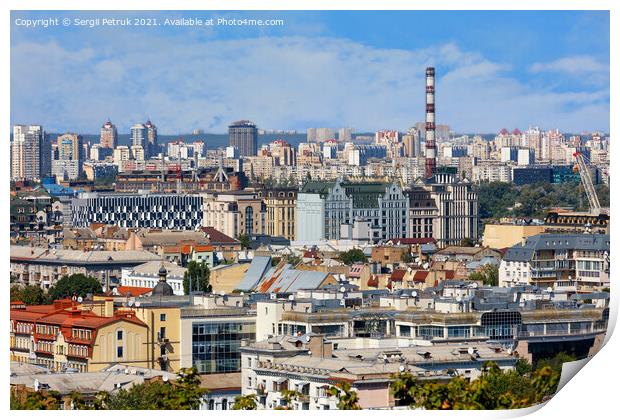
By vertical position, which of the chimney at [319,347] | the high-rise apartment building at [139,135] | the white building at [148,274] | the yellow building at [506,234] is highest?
the high-rise apartment building at [139,135]

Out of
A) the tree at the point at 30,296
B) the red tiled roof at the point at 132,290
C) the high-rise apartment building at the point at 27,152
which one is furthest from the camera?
the high-rise apartment building at the point at 27,152

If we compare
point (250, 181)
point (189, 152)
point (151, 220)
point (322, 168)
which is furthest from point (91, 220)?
point (189, 152)

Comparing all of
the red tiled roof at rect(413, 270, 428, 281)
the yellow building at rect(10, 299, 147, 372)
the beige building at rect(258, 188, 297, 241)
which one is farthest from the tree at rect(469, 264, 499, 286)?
the beige building at rect(258, 188, 297, 241)

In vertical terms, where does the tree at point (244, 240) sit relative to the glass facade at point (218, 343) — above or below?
above

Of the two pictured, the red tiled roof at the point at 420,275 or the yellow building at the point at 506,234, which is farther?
the yellow building at the point at 506,234

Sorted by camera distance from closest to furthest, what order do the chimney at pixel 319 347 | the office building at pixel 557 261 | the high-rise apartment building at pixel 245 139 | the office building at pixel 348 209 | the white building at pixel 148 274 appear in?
the chimney at pixel 319 347
the office building at pixel 557 261
the white building at pixel 148 274
the office building at pixel 348 209
the high-rise apartment building at pixel 245 139

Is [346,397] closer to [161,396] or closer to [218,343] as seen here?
[161,396]

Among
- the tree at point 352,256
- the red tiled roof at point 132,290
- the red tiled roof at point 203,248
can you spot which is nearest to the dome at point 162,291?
the red tiled roof at point 132,290

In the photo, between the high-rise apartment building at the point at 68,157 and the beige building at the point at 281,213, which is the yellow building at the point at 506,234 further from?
the high-rise apartment building at the point at 68,157
